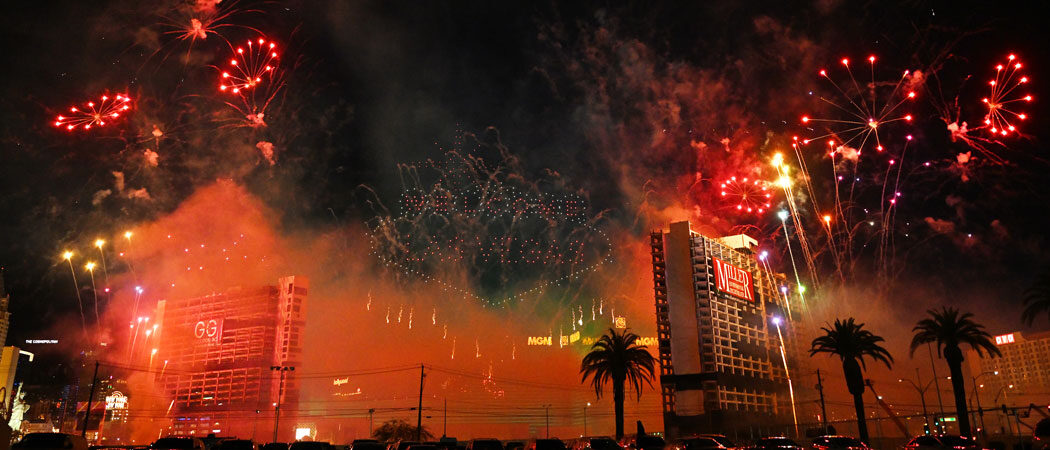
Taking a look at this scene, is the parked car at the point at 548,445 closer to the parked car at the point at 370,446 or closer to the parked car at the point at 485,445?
the parked car at the point at 485,445

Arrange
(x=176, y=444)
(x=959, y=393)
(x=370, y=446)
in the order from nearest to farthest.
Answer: (x=176, y=444) < (x=370, y=446) < (x=959, y=393)

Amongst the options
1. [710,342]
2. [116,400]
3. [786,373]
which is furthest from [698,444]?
[116,400]

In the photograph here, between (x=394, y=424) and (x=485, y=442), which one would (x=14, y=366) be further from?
(x=485, y=442)

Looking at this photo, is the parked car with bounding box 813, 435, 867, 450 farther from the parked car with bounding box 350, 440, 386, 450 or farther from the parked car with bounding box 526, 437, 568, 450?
the parked car with bounding box 350, 440, 386, 450

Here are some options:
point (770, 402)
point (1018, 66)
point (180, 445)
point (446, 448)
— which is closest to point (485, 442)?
point (446, 448)

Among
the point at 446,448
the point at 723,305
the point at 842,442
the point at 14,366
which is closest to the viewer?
the point at 446,448

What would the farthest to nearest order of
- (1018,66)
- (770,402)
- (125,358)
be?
(125,358) < (770,402) < (1018,66)

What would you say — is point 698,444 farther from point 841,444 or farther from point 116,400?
point 116,400

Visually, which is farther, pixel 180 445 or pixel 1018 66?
pixel 1018 66
